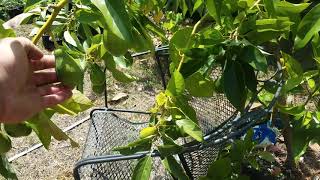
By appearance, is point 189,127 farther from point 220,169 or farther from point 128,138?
point 128,138

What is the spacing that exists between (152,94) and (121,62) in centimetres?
180

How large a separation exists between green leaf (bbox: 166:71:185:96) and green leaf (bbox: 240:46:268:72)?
0.12m

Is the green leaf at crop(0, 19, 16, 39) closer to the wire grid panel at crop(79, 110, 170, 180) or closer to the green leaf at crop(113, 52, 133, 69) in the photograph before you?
the green leaf at crop(113, 52, 133, 69)

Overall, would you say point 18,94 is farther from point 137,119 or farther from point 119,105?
point 119,105

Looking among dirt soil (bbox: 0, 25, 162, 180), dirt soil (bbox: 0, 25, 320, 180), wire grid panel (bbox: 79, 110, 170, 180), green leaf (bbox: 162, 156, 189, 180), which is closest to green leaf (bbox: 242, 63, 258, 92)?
green leaf (bbox: 162, 156, 189, 180)

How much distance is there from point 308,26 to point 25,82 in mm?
505

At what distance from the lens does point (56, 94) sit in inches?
32.3

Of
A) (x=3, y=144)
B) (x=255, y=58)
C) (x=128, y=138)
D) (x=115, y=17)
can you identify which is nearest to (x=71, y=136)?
(x=128, y=138)

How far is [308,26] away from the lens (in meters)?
0.82

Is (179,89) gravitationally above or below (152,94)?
above

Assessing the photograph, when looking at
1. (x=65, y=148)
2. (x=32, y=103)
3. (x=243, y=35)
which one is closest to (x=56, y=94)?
(x=32, y=103)

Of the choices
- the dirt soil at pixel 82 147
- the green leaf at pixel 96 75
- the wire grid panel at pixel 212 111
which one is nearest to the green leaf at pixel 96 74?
the green leaf at pixel 96 75

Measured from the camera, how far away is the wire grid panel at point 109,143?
147 cm

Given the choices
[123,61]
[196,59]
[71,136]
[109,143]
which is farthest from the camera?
[71,136]
